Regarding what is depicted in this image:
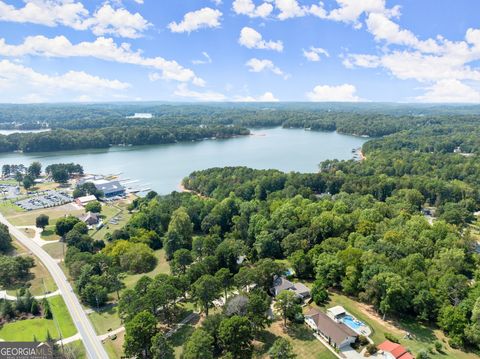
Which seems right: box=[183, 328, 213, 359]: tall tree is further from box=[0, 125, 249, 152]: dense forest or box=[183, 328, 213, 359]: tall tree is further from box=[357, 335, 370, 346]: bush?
box=[0, 125, 249, 152]: dense forest

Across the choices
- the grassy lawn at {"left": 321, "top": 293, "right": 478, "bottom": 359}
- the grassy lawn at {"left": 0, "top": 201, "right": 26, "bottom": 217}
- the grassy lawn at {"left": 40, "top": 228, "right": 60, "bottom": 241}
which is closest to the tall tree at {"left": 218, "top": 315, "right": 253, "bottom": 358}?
the grassy lawn at {"left": 321, "top": 293, "right": 478, "bottom": 359}

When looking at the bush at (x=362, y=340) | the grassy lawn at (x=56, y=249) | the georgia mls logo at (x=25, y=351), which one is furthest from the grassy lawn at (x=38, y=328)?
the bush at (x=362, y=340)

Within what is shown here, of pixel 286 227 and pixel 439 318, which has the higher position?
pixel 286 227

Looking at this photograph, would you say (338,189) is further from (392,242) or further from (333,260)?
(333,260)

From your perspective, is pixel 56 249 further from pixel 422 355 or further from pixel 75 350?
pixel 422 355

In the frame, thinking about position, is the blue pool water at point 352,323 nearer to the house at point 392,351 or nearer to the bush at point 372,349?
the bush at point 372,349

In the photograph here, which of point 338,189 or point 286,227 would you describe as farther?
point 338,189

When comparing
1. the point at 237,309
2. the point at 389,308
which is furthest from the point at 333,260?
the point at 237,309
